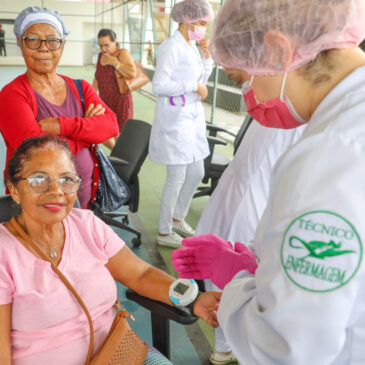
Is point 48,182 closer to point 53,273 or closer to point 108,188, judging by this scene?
point 53,273

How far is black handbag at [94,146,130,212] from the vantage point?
211cm

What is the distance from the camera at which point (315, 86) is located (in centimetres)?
77

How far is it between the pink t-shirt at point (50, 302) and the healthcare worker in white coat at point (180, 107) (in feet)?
4.81

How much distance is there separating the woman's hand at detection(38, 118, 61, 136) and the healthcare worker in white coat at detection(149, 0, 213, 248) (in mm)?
968

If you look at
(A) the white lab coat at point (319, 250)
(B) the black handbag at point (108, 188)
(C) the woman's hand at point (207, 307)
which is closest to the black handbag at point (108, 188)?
(B) the black handbag at point (108, 188)

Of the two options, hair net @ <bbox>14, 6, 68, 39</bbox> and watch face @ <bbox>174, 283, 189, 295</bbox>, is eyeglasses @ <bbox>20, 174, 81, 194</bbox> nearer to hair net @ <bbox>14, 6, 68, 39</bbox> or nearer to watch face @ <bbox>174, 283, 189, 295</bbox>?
watch face @ <bbox>174, 283, 189, 295</bbox>

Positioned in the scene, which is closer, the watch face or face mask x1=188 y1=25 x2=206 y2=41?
the watch face

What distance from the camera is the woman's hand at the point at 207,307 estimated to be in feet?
4.10

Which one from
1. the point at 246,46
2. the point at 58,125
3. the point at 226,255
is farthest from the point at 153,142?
the point at 246,46

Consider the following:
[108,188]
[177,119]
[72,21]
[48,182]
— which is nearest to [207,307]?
[48,182]

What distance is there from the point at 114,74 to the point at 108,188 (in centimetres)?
186

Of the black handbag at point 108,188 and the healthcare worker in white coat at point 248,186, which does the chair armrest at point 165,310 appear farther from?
the black handbag at point 108,188

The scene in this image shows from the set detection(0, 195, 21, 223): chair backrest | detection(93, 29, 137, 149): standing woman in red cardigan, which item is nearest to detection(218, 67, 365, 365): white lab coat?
detection(0, 195, 21, 223): chair backrest

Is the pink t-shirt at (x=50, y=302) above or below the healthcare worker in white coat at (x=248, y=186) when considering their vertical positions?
below
